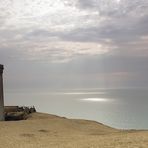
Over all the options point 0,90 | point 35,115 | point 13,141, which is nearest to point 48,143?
point 13,141

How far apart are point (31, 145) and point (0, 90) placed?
16.1 m

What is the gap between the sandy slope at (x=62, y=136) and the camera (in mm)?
22181

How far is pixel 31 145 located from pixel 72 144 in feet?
9.38

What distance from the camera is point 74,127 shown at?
34.3 m

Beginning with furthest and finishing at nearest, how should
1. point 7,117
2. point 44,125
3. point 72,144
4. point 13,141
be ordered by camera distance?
1. point 7,117
2. point 44,125
3. point 13,141
4. point 72,144

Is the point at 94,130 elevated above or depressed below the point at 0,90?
below

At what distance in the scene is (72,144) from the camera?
906 inches

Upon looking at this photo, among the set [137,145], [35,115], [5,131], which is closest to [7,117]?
[35,115]

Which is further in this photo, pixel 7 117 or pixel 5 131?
pixel 7 117

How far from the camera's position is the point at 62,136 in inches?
1107

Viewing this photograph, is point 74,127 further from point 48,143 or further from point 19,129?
point 48,143

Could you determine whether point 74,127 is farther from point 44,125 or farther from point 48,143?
point 48,143

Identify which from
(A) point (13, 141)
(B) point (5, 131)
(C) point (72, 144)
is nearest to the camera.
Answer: (C) point (72, 144)

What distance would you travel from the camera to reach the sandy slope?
2218cm
